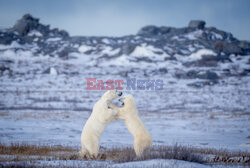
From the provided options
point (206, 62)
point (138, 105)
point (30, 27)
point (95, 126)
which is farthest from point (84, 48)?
point (95, 126)

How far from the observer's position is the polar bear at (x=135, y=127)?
6309 mm

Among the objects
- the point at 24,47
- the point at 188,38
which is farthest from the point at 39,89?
the point at 188,38

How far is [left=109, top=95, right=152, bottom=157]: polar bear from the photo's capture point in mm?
6309

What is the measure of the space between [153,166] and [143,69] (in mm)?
42882

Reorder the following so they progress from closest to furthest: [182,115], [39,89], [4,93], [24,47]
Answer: [182,115]
[4,93]
[39,89]
[24,47]

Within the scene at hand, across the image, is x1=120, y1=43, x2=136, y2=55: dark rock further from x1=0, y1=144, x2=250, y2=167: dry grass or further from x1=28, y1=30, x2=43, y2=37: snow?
x1=0, y1=144, x2=250, y2=167: dry grass

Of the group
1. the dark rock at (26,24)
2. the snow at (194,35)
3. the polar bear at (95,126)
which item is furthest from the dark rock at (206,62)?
the dark rock at (26,24)

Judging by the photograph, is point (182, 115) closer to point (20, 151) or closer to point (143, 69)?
point (20, 151)

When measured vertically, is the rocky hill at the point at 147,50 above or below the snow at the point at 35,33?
below

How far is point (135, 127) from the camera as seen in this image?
20.9 ft

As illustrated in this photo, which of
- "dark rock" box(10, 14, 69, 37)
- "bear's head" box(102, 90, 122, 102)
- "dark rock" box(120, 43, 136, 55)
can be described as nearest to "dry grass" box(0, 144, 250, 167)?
"bear's head" box(102, 90, 122, 102)

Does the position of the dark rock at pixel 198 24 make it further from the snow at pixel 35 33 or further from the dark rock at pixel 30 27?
the snow at pixel 35 33

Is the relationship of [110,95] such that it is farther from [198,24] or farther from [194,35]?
[198,24]

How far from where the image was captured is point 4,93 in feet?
85.2
